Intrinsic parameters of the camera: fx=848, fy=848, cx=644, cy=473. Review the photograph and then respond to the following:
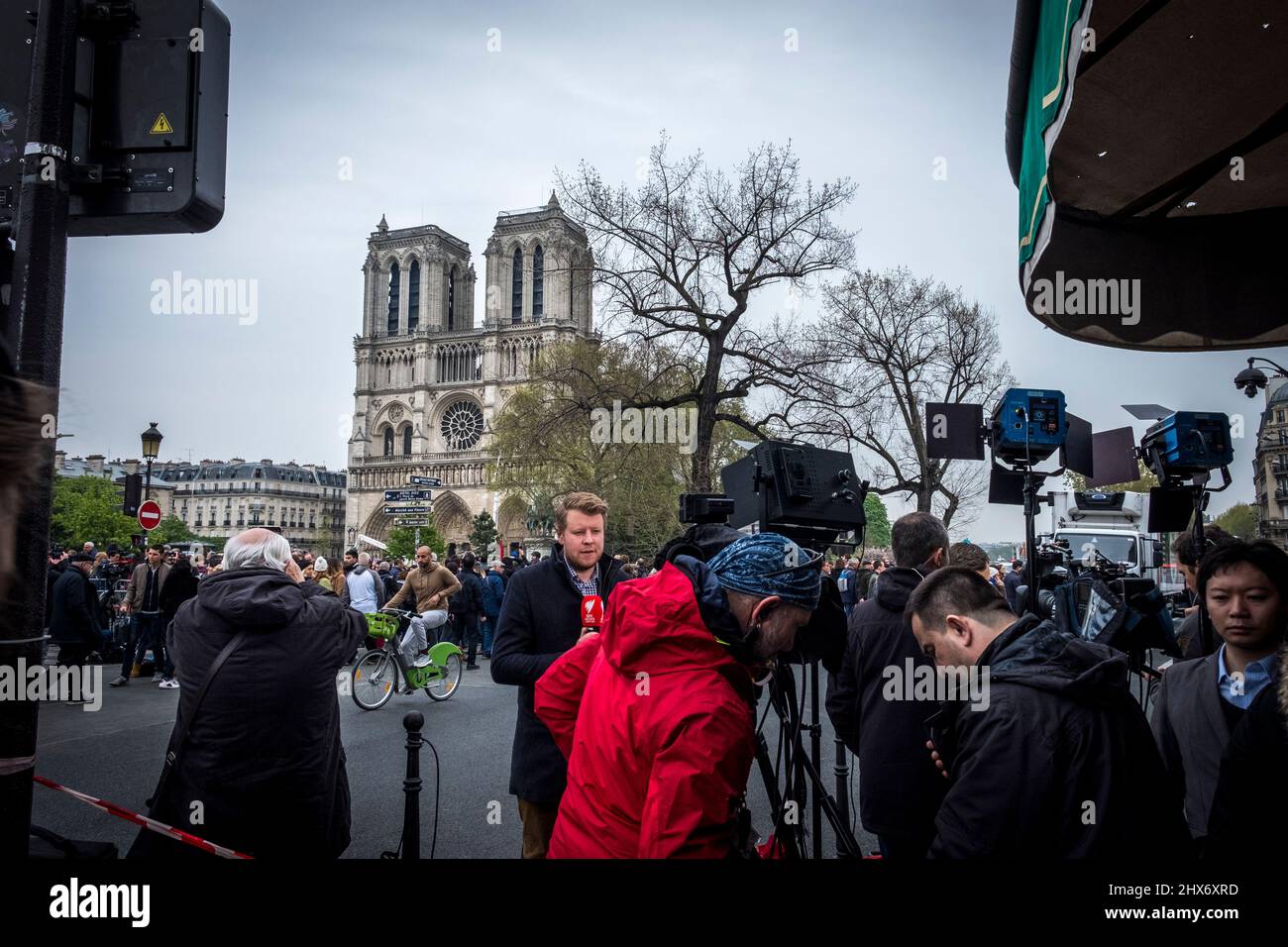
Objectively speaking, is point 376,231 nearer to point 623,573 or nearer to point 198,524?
point 198,524

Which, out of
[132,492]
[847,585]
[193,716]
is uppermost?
[132,492]

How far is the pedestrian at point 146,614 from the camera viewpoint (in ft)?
39.7

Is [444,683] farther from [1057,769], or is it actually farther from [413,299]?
[413,299]

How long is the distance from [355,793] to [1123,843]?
5876mm

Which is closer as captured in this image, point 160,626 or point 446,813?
point 446,813

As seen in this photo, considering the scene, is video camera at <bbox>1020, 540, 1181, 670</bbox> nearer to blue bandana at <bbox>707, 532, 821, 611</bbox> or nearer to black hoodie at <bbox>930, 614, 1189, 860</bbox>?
black hoodie at <bbox>930, 614, 1189, 860</bbox>

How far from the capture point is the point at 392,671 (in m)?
10.9

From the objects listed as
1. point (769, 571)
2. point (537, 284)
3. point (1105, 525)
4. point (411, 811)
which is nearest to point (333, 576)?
point (411, 811)

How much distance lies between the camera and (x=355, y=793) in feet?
21.2

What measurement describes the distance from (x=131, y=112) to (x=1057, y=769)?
2.91m

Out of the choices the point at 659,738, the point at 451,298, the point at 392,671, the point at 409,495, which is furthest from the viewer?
the point at 451,298

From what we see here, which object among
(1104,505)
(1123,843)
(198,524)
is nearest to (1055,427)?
(1123,843)

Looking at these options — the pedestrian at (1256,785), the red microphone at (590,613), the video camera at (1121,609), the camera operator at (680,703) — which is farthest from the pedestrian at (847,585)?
the camera operator at (680,703)

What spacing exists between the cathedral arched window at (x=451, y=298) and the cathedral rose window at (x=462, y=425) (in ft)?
30.6
